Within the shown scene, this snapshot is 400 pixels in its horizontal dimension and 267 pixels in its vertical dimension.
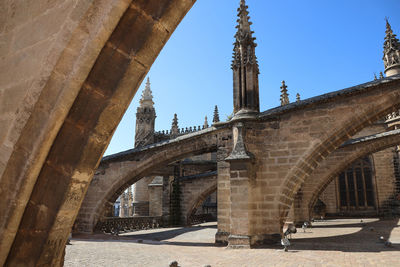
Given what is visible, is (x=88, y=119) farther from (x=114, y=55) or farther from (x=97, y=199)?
(x=97, y=199)

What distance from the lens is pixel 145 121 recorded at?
3225 cm

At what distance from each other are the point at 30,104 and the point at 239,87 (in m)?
9.41

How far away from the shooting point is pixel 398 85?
826 centimetres

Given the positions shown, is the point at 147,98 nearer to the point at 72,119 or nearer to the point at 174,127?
the point at 174,127

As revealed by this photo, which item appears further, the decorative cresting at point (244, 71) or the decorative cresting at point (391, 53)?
the decorative cresting at point (391, 53)

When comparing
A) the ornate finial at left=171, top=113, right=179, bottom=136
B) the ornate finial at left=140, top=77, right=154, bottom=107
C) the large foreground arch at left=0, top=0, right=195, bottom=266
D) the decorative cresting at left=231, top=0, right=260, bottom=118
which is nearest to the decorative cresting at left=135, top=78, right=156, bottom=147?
the ornate finial at left=140, top=77, right=154, bottom=107

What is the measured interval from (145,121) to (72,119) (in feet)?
101

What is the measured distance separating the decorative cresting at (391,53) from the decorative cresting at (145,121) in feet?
71.3

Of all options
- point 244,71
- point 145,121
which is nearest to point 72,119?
point 244,71

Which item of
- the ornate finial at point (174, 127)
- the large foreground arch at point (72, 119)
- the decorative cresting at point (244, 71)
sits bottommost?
the large foreground arch at point (72, 119)

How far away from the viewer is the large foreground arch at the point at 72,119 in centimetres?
167

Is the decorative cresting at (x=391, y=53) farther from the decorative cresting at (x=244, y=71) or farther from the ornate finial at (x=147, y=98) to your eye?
the ornate finial at (x=147, y=98)

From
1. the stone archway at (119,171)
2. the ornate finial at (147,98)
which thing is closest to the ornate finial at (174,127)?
the ornate finial at (147,98)

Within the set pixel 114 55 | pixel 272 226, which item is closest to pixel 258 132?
pixel 272 226
